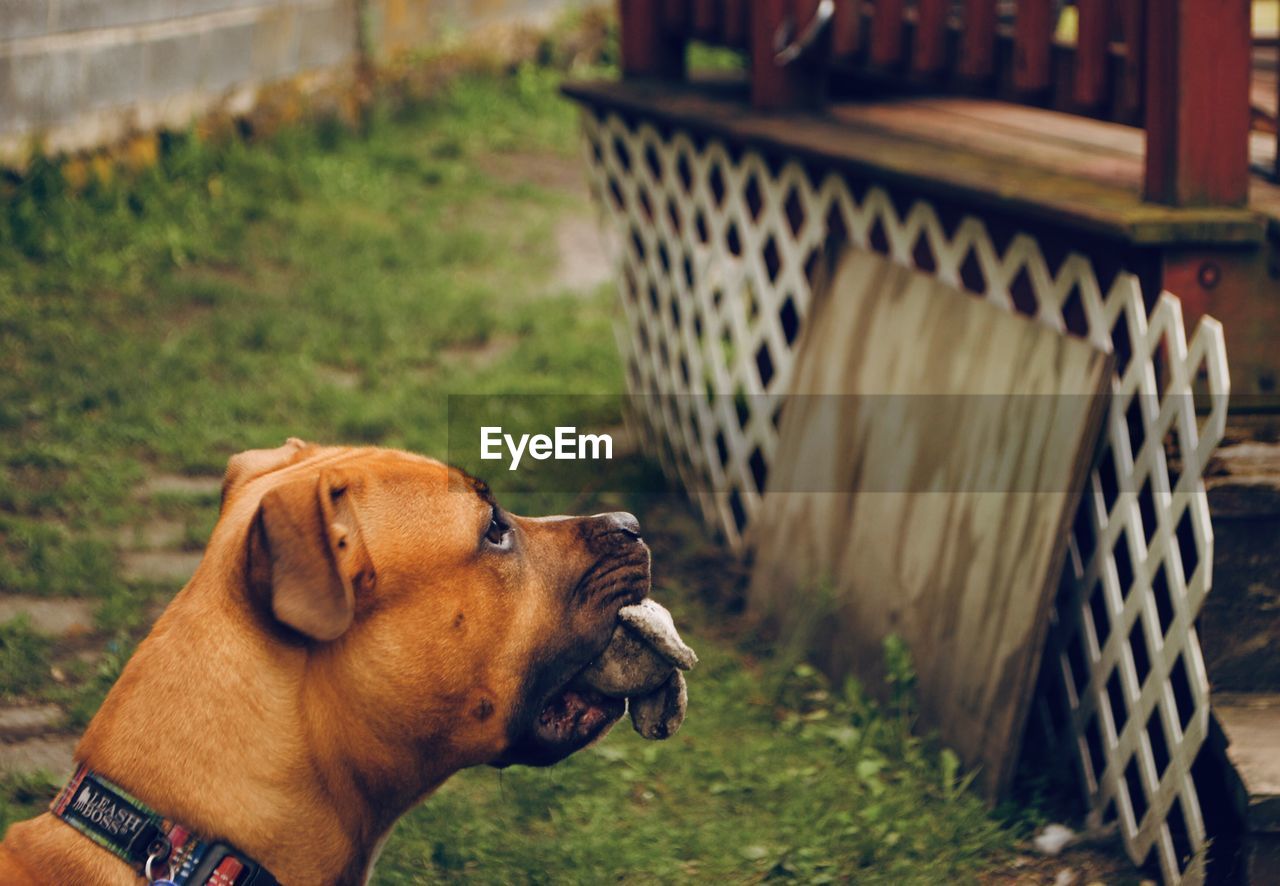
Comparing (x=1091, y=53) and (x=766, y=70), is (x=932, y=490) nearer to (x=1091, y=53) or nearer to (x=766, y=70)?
(x=1091, y=53)

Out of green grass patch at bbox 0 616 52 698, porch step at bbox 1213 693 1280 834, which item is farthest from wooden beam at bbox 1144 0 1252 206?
green grass patch at bbox 0 616 52 698

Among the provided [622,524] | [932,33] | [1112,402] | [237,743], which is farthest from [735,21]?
[237,743]

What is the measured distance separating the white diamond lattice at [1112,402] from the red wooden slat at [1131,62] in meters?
0.41

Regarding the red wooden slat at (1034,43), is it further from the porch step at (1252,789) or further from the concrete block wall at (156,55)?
the concrete block wall at (156,55)

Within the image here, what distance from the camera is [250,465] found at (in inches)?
113

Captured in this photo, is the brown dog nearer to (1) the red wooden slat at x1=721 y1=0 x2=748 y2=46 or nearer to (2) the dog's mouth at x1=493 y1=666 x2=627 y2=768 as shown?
(2) the dog's mouth at x1=493 y1=666 x2=627 y2=768

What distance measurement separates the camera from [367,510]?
103 inches

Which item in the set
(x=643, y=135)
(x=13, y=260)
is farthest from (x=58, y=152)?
(x=643, y=135)

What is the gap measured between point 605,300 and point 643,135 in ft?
6.04

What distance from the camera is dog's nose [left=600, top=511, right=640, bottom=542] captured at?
3.03 metres

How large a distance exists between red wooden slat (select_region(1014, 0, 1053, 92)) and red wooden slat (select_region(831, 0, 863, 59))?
38.6 inches

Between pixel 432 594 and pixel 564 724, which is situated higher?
pixel 432 594

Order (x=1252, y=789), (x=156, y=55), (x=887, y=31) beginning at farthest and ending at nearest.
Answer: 1. (x=156, y=55)
2. (x=887, y=31)
3. (x=1252, y=789)

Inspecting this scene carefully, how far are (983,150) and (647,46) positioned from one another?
2.11m
